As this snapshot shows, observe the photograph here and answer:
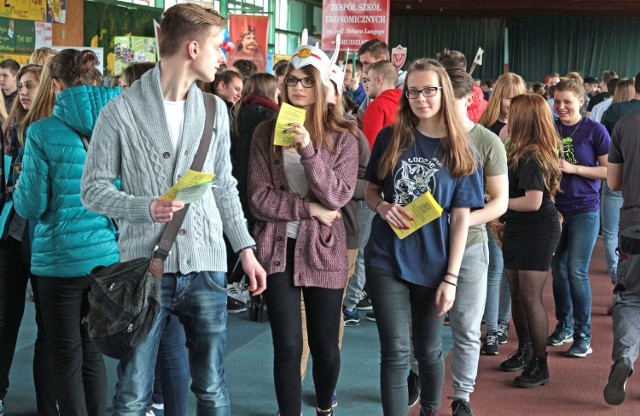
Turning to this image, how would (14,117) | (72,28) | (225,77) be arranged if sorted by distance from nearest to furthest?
(14,117) < (225,77) < (72,28)

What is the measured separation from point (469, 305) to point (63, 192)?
182cm

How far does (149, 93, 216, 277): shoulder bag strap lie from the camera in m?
2.78

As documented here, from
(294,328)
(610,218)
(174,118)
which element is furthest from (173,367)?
(610,218)

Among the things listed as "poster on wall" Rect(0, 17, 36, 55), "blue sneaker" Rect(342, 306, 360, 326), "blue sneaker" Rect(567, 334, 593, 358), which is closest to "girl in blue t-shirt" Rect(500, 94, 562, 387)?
"blue sneaker" Rect(567, 334, 593, 358)

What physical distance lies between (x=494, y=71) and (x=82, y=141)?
112 ft

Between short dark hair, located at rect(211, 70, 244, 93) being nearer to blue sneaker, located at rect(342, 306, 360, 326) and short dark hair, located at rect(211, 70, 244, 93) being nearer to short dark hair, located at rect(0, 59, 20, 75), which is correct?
short dark hair, located at rect(0, 59, 20, 75)

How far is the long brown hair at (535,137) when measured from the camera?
15.8ft

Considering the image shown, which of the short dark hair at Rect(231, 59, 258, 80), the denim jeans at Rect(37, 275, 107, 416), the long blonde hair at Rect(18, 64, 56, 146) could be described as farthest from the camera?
the short dark hair at Rect(231, 59, 258, 80)

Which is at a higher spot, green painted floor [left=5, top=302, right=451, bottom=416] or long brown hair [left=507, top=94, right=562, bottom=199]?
long brown hair [left=507, top=94, right=562, bottom=199]

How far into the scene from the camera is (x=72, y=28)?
13.6 m

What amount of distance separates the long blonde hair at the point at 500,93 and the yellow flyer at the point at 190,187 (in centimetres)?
377

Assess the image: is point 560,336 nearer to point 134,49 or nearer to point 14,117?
point 14,117

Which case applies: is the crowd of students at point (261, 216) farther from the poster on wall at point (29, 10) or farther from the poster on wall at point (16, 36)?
the poster on wall at point (29, 10)

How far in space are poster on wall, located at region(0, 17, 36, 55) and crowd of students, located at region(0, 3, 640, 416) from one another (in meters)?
7.49
